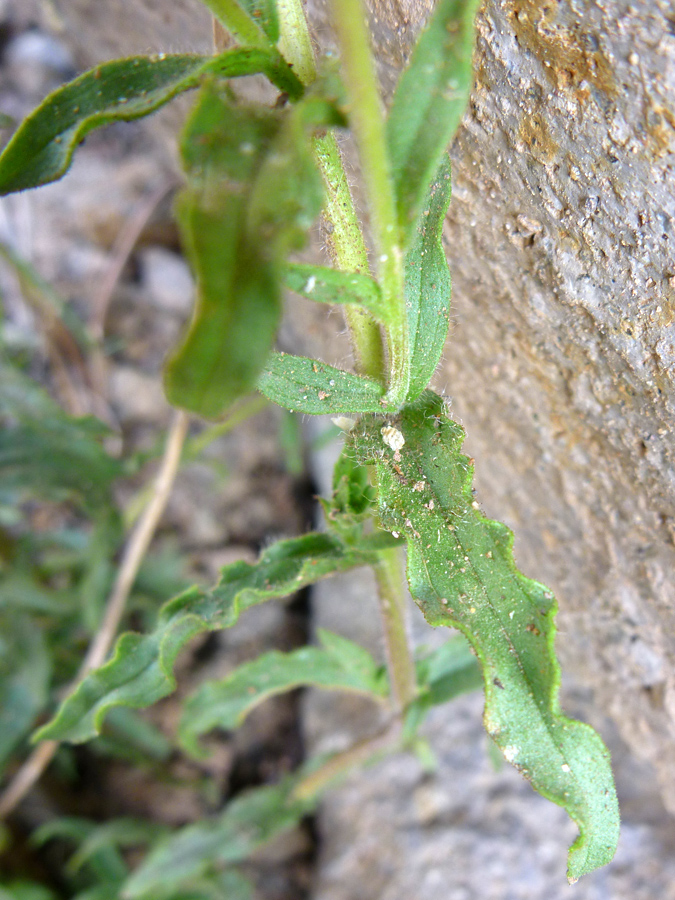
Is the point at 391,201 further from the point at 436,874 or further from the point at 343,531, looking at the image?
the point at 436,874

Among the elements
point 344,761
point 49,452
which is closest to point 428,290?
point 344,761

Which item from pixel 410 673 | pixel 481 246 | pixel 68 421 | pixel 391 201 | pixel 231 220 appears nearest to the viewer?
pixel 231 220

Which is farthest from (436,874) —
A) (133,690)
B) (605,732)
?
(133,690)

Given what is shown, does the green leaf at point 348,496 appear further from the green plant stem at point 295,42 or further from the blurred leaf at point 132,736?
the blurred leaf at point 132,736

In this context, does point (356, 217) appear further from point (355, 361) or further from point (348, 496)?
point (348, 496)

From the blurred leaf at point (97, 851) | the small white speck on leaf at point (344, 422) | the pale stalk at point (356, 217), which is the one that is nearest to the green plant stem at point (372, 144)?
the pale stalk at point (356, 217)
